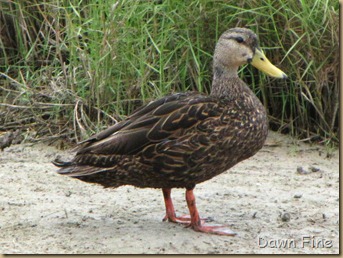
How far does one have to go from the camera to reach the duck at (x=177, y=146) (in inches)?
218

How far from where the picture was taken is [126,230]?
5.64 m

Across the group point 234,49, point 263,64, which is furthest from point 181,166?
point 263,64

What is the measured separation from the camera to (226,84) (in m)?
5.98

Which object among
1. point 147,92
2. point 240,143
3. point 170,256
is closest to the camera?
point 170,256

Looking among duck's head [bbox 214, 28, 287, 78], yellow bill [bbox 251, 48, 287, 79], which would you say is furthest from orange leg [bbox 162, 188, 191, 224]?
yellow bill [bbox 251, 48, 287, 79]

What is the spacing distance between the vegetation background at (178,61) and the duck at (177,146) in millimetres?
1577

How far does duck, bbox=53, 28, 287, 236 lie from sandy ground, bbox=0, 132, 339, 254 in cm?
24

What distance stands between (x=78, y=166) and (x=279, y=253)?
132cm

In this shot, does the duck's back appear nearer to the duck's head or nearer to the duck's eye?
the duck's head

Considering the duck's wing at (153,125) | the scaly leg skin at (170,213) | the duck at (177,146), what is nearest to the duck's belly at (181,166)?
the duck at (177,146)

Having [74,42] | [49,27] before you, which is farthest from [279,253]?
[49,27]

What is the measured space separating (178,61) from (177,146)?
211 cm

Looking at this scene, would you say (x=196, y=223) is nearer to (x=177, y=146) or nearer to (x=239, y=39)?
(x=177, y=146)

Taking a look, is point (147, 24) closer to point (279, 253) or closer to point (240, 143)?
point (240, 143)
